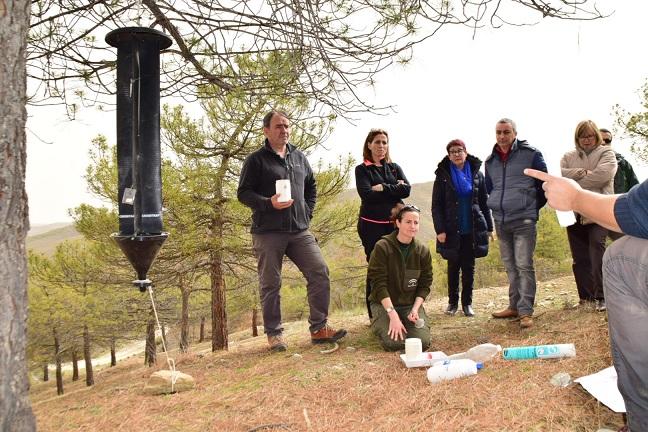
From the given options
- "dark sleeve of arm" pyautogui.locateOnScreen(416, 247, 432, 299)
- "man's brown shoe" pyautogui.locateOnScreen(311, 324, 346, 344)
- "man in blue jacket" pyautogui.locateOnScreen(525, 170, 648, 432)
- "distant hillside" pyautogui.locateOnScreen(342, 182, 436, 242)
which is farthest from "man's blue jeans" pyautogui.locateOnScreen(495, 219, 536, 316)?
"distant hillside" pyautogui.locateOnScreen(342, 182, 436, 242)

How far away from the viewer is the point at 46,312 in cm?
1891

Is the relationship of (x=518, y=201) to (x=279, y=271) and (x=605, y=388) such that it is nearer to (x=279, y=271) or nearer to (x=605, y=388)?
(x=605, y=388)

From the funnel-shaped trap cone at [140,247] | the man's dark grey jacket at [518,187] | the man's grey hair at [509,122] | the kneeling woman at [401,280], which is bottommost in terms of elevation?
the kneeling woman at [401,280]

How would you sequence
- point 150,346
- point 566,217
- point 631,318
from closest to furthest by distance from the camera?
1. point 631,318
2. point 566,217
3. point 150,346

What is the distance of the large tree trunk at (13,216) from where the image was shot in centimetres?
189

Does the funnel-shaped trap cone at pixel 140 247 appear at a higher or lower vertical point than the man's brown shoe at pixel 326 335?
higher

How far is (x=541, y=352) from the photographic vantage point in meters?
3.31

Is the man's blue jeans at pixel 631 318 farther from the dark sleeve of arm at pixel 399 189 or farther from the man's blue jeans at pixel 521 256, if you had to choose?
the dark sleeve of arm at pixel 399 189

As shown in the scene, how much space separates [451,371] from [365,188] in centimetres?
203

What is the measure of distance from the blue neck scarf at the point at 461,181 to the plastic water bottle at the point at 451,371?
2.20 meters

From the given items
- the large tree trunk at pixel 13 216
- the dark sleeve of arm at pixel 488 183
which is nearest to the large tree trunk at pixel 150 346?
the dark sleeve of arm at pixel 488 183

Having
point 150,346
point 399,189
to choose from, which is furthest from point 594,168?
point 150,346

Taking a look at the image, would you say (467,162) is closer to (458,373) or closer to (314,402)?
(458,373)

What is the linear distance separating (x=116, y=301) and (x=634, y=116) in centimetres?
2198
